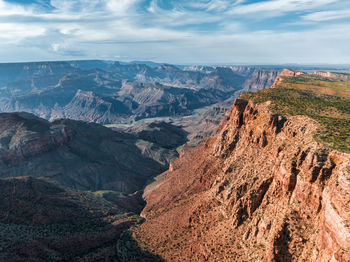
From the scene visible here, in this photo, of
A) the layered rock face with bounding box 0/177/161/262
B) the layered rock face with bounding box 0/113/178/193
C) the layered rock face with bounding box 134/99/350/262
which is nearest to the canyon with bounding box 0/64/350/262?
the layered rock face with bounding box 134/99/350/262

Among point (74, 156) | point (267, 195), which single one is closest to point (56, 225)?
point (267, 195)

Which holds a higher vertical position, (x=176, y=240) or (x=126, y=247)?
(x=176, y=240)

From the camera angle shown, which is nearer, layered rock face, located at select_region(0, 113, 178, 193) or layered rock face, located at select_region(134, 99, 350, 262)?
layered rock face, located at select_region(134, 99, 350, 262)

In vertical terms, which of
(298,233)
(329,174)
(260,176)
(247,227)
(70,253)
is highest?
(329,174)

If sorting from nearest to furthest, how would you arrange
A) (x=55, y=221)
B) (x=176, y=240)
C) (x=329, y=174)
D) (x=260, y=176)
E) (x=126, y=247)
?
(x=329, y=174) < (x=260, y=176) < (x=176, y=240) < (x=126, y=247) < (x=55, y=221)

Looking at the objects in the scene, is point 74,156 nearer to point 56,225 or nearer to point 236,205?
point 56,225

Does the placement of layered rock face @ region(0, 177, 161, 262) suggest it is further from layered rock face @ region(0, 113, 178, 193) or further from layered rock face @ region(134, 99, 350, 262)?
layered rock face @ region(0, 113, 178, 193)

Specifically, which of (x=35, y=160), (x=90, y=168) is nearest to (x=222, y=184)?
(x=90, y=168)

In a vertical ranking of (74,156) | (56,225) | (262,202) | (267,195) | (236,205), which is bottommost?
(74,156)

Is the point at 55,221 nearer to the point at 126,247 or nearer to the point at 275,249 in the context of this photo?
the point at 126,247
